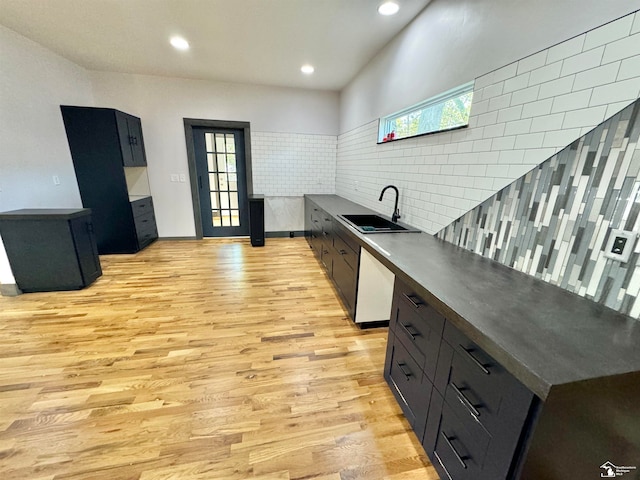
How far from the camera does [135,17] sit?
238 cm

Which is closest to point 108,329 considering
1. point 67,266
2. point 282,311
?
point 67,266

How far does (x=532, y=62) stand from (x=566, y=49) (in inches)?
6.0

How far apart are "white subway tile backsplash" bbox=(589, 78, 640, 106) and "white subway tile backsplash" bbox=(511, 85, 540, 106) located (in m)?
0.26

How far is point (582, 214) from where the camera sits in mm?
1122

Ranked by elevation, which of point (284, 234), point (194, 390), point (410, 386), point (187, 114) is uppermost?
point (187, 114)

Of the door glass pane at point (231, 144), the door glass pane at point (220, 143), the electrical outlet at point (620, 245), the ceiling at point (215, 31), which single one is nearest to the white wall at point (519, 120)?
the electrical outlet at point (620, 245)

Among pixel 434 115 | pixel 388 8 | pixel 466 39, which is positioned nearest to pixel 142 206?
pixel 388 8

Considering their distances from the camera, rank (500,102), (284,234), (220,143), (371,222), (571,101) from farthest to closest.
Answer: (284,234), (220,143), (371,222), (500,102), (571,101)

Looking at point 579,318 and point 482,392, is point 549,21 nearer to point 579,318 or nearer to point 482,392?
point 579,318

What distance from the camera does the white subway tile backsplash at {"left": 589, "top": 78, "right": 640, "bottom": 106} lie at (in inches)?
37.1

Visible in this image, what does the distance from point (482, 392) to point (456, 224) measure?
4.09ft

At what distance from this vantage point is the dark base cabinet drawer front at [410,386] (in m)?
1.27

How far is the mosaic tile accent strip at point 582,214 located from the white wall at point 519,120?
72 millimetres

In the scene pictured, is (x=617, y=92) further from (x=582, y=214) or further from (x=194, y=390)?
(x=194, y=390)
